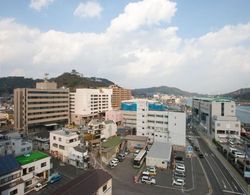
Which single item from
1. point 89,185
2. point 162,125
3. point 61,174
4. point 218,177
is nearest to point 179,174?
point 218,177

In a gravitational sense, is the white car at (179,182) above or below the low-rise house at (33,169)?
below

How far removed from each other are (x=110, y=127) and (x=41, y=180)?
1916 centimetres

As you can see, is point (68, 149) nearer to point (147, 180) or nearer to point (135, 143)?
point (135, 143)

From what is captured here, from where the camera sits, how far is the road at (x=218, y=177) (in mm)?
19316

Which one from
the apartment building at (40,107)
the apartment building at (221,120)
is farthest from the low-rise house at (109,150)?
the apartment building at (40,107)

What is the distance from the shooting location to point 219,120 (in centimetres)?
3831

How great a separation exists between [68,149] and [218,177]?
17.7 m

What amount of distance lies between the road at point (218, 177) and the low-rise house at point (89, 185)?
34.2ft

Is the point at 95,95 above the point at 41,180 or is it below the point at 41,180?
above

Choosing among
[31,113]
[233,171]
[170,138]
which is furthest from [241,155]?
[31,113]

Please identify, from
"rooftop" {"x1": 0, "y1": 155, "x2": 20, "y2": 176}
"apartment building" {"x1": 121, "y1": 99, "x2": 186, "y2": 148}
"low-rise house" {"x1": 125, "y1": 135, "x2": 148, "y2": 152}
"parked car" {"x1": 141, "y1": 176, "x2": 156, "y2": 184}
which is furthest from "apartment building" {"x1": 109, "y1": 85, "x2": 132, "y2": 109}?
"rooftop" {"x1": 0, "y1": 155, "x2": 20, "y2": 176}

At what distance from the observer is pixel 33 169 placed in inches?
765

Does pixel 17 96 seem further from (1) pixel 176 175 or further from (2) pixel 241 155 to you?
(2) pixel 241 155

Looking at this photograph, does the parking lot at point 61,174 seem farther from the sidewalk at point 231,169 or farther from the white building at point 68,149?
the sidewalk at point 231,169
